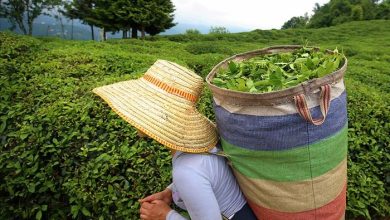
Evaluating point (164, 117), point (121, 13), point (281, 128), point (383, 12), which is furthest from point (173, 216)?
point (383, 12)

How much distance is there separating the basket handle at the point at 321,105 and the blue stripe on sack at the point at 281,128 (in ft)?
0.07

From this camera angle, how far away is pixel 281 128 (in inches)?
59.4

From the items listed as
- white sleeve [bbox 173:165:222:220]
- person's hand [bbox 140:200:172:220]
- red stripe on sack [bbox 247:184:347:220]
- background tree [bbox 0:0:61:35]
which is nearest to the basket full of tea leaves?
white sleeve [bbox 173:165:222:220]

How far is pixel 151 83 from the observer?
1926 millimetres

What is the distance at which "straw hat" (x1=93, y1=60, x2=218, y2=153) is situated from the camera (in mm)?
1745

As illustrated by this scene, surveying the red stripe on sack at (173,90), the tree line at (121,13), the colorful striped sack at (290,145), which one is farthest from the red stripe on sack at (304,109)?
the tree line at (121,13)

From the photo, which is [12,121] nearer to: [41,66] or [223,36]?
[41,66]

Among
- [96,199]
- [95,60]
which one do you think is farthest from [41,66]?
[96,199]

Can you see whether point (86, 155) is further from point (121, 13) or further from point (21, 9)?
point (21, 9)

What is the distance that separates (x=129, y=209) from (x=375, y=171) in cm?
219

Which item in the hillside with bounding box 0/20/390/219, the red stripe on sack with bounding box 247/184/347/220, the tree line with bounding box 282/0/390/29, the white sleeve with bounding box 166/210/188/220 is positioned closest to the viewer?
the red stripe on sack with bounding box 247/184/347/220

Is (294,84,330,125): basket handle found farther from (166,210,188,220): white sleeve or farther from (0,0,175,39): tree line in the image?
(0,0,175,39): tree line

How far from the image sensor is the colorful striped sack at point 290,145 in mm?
1491

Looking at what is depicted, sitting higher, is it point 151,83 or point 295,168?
point 151,83
